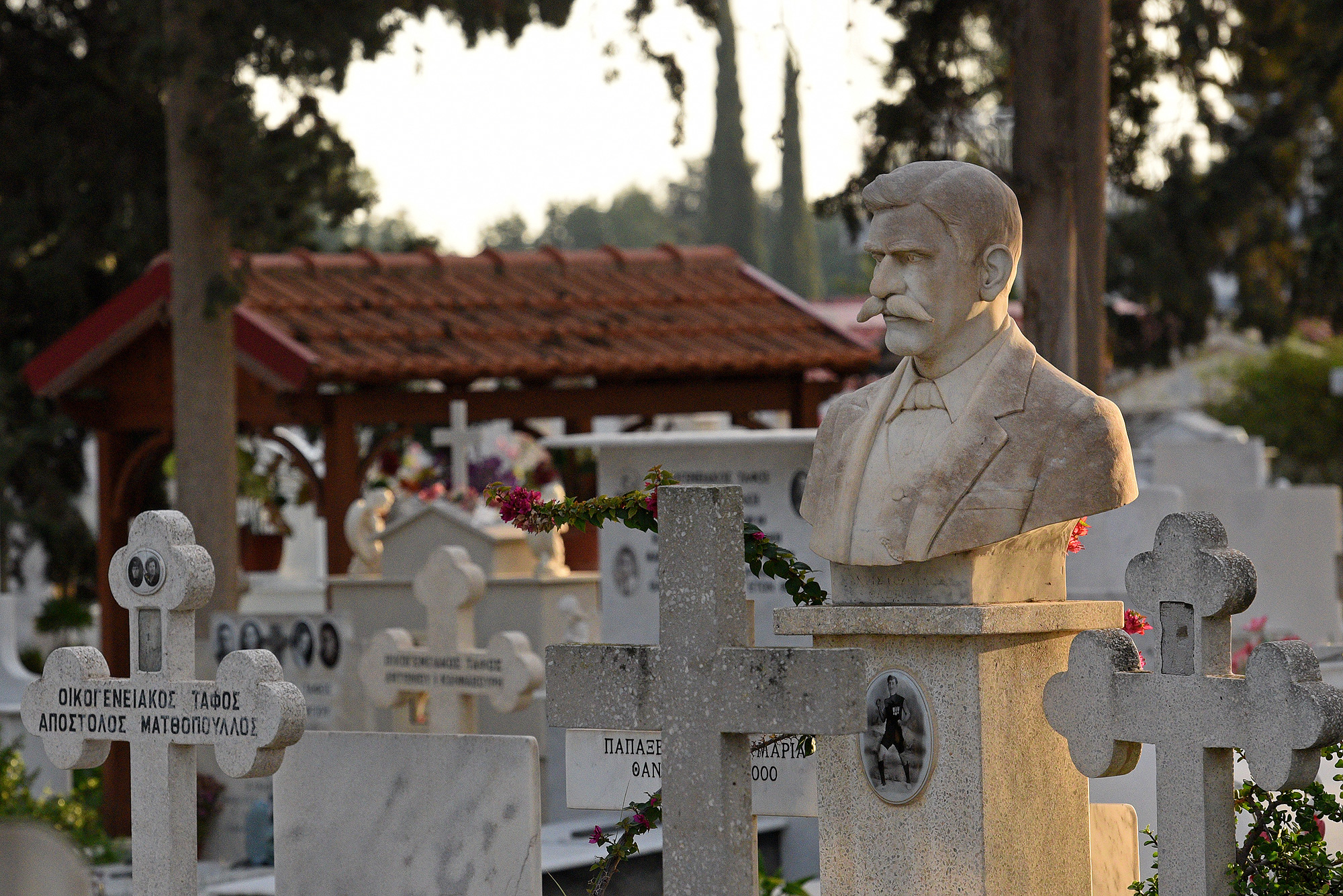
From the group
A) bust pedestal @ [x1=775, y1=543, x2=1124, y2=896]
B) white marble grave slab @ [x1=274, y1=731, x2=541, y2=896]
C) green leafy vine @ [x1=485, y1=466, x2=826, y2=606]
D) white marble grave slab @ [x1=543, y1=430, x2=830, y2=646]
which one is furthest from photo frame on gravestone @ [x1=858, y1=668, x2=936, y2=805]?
white marble grave slab @ [x1=543, y1=430, x2=830, y2=646]

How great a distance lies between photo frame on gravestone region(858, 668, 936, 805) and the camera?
518 cm

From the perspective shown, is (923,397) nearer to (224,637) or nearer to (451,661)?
(451,661)

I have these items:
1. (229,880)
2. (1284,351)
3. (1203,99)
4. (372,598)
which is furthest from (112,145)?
(1284,351)

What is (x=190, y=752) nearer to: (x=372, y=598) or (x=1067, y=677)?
(x=1067, y=677)

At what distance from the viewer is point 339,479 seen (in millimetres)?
12367

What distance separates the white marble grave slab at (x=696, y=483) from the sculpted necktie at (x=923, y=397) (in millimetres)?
4070

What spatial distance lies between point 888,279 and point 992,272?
11.3 inches

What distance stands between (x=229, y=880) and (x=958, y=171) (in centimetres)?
589

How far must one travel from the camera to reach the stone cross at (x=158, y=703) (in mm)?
5469

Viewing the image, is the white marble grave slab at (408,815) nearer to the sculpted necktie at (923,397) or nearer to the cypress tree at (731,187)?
the sculpted necktie at (923,397)

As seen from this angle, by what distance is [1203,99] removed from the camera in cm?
1316

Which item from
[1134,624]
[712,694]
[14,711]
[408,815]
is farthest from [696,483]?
[712,694]

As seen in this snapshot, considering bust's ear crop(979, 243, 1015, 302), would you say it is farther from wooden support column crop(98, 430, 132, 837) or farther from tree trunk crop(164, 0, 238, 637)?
wooden support column crop(98, 430, 132, 837)

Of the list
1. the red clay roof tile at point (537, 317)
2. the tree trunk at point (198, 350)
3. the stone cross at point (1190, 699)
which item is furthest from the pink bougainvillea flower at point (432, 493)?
the stone cross at point (1190, 699)
